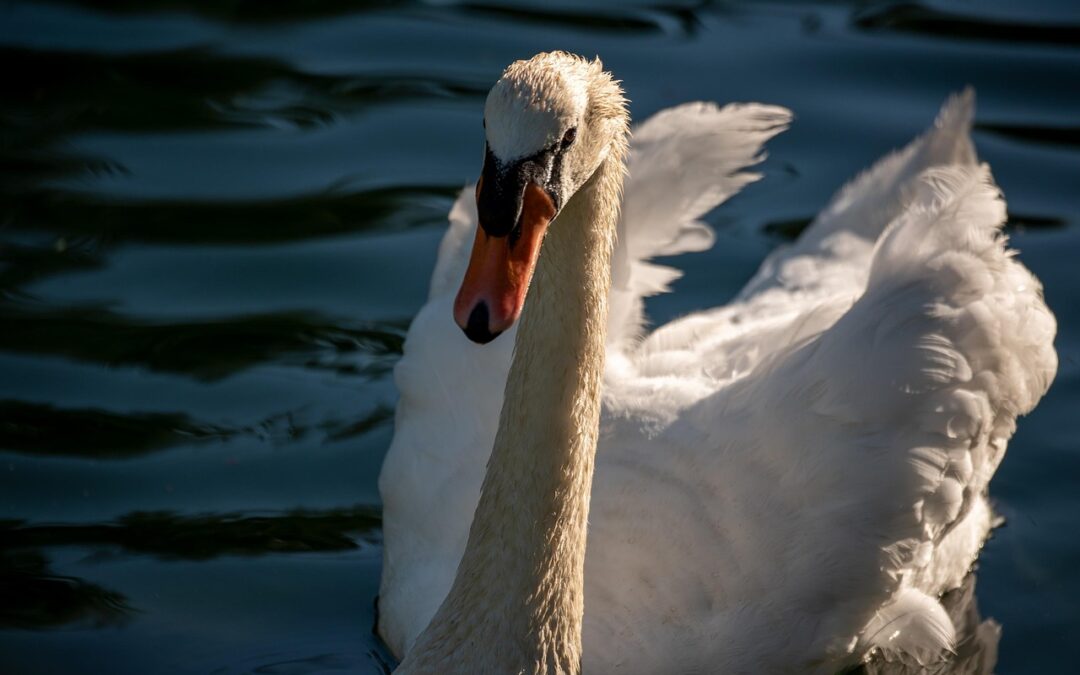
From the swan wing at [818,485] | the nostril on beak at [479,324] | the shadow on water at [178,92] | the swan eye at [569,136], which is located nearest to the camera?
the nostril on beak at [479,324]

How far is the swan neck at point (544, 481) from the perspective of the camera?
4086mm

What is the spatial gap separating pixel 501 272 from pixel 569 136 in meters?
0.37

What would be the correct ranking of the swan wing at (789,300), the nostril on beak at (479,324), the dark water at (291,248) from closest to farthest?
the nostril on beak at (479,324) < the swan wing at (789,300) < the dark water at (291,248)

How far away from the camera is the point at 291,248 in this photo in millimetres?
7875

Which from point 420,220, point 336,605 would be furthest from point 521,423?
point 420,220

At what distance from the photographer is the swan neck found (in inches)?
161

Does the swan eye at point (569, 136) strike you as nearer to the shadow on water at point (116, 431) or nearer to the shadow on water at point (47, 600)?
the shadow on water at point (47, 600)

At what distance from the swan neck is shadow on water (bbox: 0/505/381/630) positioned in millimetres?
1677

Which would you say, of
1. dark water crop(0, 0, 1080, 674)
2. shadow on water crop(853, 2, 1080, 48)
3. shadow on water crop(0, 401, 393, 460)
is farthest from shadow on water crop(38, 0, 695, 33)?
shadow on water crop(0, 401, 393, 460)

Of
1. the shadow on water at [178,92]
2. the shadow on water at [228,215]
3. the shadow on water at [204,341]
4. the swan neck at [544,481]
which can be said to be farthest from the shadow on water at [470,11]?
the swan neck at [544,481]

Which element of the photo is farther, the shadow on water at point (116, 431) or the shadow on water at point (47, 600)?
the shadow on water at point (116, 431)

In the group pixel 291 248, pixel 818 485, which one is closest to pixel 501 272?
pixel 818 485

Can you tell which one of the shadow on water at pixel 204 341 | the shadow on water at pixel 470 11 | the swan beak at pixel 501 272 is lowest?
the shadow on water at pixel 204 341

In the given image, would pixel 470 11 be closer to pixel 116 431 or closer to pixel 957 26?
pixel 957 26
